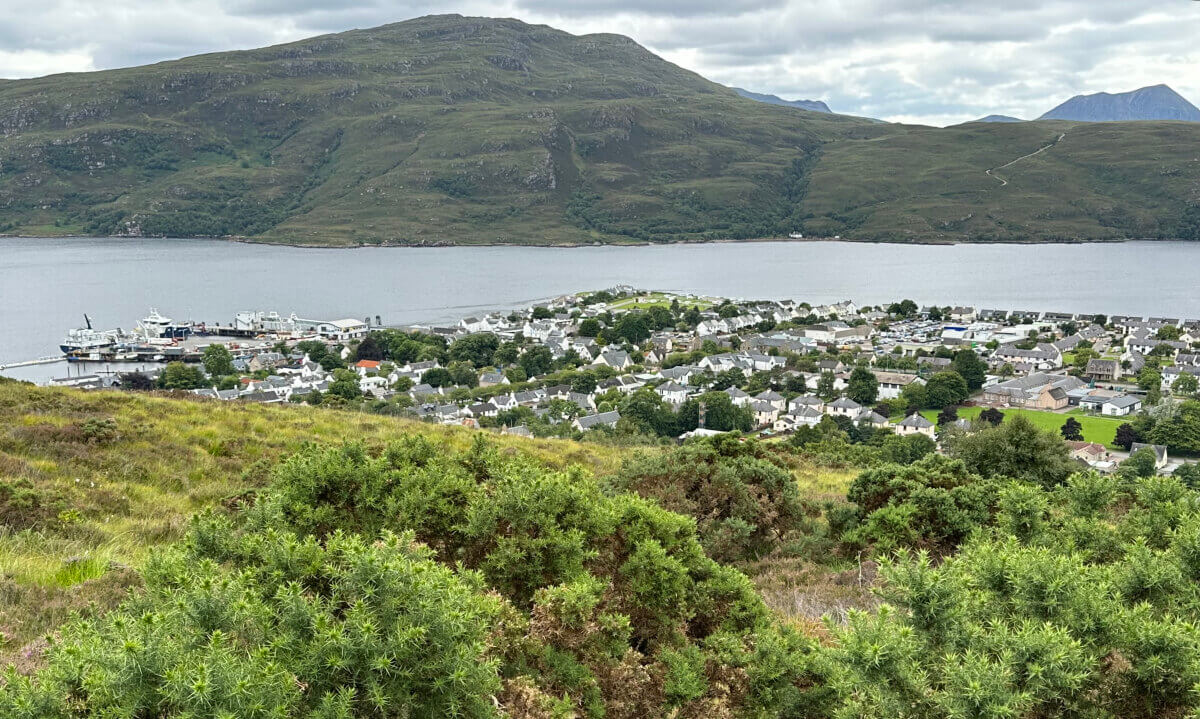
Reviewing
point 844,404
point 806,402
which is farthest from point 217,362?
point 844,404

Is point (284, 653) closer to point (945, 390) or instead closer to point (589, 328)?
point (945, 390)

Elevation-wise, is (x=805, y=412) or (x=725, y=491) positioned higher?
(x=725, y=491)

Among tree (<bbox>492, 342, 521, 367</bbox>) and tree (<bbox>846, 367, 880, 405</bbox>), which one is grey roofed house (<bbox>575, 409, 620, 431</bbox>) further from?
tree (<bbox>846, 367, 880, 405</bbox>)

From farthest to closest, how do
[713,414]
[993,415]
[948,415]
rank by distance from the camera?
[948,415]
[713,414]
[993,415]

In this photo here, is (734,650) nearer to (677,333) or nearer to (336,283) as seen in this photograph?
(677,333)

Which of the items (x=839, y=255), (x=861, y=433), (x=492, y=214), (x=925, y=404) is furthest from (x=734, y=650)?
(x=492, y=214)

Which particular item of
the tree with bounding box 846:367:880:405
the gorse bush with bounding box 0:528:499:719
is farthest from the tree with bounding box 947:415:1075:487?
the tree with bounding box 846:367:880:405

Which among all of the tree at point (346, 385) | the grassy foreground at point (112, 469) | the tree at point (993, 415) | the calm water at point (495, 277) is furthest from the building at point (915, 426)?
the calm water at point (495, 277)
